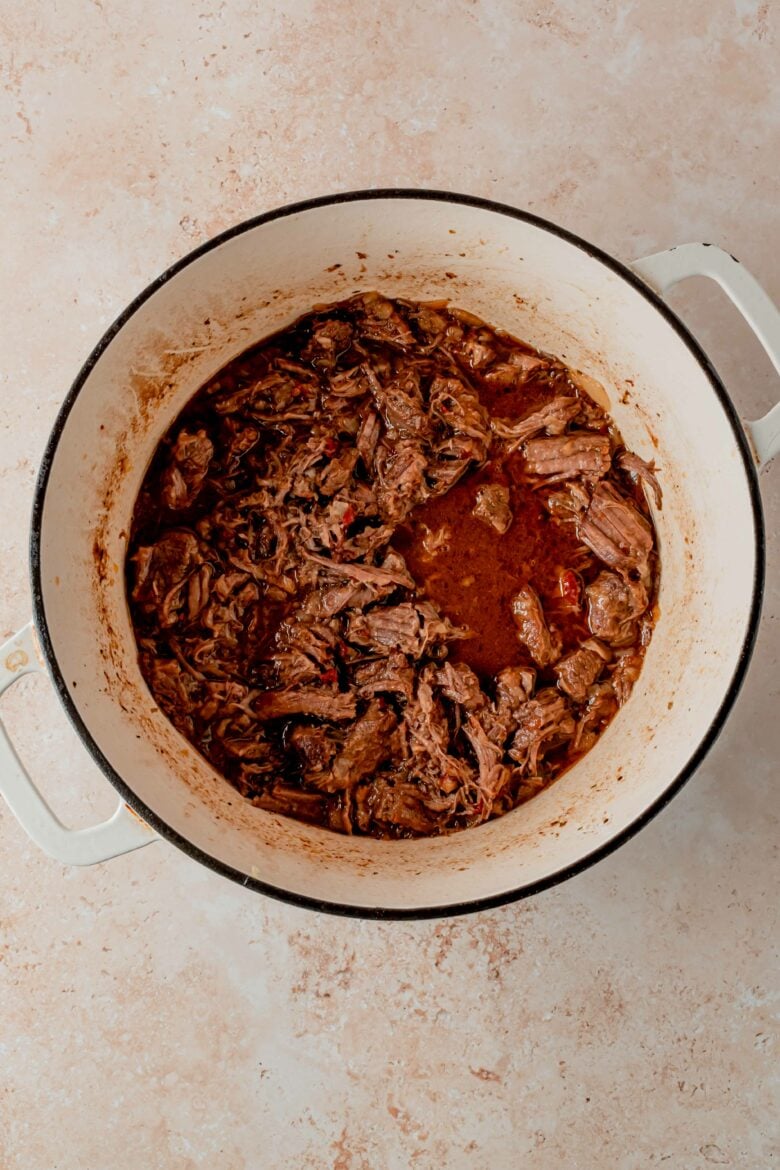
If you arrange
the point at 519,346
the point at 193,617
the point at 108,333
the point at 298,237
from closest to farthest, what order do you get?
the point at 108,333
the point at 298,237
the point at 193,617
the point at 519,346

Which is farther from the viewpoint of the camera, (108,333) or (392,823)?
(392,823)

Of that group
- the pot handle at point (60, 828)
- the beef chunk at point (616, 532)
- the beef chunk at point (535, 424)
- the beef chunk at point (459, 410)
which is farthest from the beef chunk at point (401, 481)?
the pot handle at point (60, 828)

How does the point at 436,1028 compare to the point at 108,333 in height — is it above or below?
below

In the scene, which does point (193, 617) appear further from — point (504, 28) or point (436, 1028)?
point (504, 28)

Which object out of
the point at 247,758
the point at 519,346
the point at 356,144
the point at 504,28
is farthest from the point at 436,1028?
the point at 504,28

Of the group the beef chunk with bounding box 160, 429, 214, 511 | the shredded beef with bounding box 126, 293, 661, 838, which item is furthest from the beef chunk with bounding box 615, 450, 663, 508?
the beef chunk with bounding box 160, 429, 214, 511

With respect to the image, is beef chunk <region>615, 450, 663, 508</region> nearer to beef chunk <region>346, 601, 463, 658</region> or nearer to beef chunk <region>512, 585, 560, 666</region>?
beef chunk <region>512, 585, 560, 666</region>
